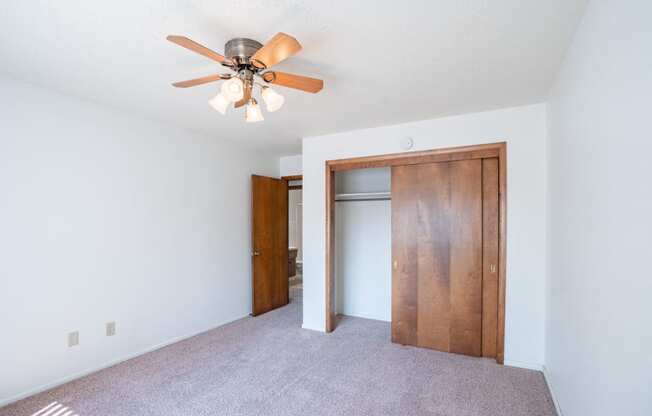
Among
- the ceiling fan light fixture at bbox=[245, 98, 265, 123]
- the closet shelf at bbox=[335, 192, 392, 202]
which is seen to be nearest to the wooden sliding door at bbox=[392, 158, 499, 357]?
the closet shelf at bbox=[335, 192, 392, 202]

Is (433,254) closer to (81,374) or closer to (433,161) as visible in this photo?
(433,161)

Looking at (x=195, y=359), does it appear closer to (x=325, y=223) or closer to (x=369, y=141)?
(x=325, y=223)

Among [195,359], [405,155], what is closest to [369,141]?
[405,155]

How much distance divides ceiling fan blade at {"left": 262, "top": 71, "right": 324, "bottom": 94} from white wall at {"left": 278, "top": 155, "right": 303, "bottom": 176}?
10.5 ft

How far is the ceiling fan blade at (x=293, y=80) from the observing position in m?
1.94

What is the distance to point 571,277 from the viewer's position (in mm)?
2041

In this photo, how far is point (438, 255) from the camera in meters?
3.45

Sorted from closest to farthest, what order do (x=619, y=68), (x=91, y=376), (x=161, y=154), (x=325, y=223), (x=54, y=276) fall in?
(x=619, y=68) → (x=54, y=276) → (x=91, y=376) → (x=161, y=154) → (x=325, y=223)

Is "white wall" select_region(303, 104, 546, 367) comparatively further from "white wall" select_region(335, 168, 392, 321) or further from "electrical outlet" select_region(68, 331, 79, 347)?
"electrical outlet" select_region(68, 331, 79, 347)

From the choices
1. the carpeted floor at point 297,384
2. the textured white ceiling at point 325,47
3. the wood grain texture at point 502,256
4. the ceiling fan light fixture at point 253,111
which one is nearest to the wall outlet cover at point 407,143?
the textured white ceiling at point 325,47

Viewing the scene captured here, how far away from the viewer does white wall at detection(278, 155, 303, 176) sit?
5272mm

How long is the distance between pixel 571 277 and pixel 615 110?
1165mm

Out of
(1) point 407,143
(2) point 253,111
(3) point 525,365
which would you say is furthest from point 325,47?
(3) point 525,365

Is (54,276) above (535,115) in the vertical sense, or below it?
below
